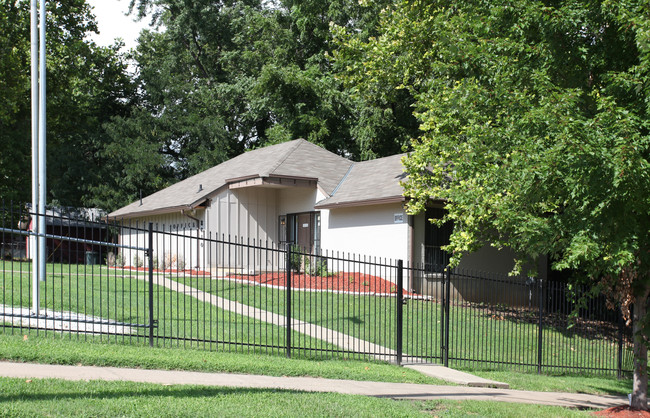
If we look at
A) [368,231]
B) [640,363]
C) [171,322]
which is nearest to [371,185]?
[368,231]

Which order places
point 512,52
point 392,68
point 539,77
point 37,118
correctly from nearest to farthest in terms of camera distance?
point 539,77
point 512,52
point 37,118
point 392,68

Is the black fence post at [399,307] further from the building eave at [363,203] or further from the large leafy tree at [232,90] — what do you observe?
the large leafy tree at [232,90]

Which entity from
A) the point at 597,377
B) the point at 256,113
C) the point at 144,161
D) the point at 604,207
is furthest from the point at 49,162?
the point at 604,207

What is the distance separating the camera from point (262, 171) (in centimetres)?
2439

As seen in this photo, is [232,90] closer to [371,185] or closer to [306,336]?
[371,185]

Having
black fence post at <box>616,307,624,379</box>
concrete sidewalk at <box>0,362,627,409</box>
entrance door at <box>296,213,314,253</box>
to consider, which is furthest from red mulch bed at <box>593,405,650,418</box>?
entrance door at <box>296,213,314,253</box>

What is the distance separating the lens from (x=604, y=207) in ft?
26.7

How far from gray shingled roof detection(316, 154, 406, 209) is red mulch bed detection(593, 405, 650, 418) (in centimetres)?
1082

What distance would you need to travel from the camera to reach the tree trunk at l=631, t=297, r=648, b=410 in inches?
371

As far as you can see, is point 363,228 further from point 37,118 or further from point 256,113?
point 256,113

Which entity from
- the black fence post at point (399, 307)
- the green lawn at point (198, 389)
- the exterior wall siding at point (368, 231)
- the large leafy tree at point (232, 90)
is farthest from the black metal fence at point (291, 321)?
the large leafy tree at point (232, 90)

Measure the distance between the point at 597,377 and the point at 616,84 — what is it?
808cm

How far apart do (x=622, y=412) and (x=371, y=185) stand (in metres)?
13.9

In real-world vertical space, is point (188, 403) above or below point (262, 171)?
below
